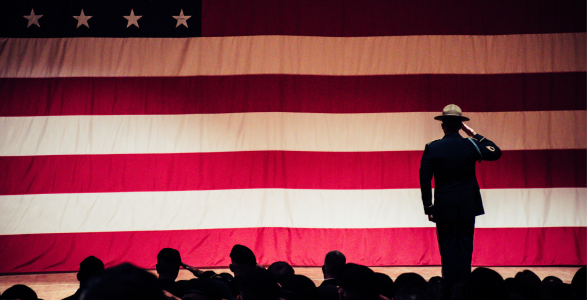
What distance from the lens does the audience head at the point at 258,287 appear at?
4.74ft

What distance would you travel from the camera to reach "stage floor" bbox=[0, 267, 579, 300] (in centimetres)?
322

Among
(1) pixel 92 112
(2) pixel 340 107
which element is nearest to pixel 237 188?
(2) pixel 340 107

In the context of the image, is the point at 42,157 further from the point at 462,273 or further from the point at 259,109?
the point at 462,273

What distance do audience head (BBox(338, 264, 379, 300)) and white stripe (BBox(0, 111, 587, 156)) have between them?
94.7 inches

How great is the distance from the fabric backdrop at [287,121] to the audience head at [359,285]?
234 cm

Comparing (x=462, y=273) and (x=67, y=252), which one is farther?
(x=67, y=252)

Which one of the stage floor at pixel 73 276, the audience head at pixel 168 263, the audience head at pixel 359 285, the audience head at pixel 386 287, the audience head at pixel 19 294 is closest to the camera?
the audience head at pixel 359 285

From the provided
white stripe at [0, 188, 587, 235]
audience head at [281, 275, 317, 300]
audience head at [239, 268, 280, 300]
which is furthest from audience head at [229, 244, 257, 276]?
white stripe at [0, 188, 587, 235]

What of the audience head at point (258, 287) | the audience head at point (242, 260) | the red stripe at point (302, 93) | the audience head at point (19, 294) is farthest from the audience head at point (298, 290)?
the red stripe at point (302, 93)

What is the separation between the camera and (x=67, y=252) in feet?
12.0

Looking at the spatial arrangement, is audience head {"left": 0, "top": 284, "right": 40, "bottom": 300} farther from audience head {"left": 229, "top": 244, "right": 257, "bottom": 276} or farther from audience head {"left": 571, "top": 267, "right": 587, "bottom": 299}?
audience head {"left": 571, "top": 267, "right": 587, "bottom": 299}

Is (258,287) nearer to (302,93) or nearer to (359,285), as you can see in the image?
(359,285)

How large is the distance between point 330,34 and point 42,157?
265 centimetres

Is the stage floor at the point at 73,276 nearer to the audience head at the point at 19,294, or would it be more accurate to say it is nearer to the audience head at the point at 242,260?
the audience head at the point at 242,260
